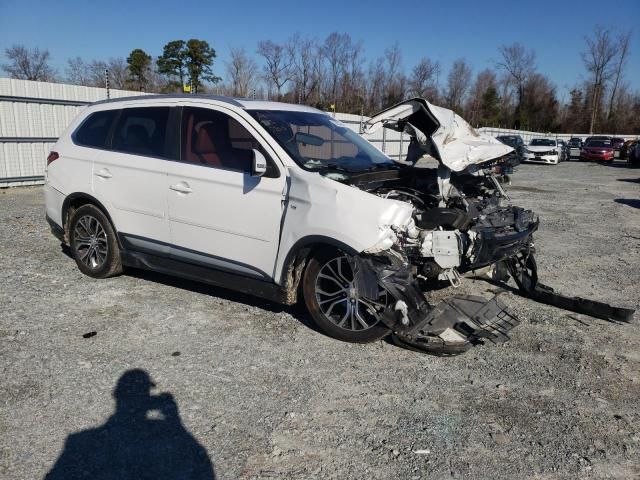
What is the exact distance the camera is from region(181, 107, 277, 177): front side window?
4637 millimetres

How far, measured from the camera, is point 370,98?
4881 centimetres

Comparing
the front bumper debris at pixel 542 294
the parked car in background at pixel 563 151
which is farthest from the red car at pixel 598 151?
the front bumper debris at pixel 542 294

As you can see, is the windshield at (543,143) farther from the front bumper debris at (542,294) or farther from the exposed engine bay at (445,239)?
the exposed engine bay at (445,239)

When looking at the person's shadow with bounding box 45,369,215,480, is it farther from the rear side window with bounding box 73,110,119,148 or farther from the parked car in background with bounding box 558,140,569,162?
the parked car in background with bounding box 558,140,569,162

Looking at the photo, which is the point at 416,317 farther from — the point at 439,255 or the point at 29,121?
the point at 29,121

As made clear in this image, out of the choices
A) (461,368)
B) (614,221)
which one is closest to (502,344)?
(461,368)

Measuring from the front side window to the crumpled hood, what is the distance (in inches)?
47.2

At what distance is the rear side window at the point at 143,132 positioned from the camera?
515 cm

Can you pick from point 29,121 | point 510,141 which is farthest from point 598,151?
point 29,121

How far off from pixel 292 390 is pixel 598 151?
34.5m

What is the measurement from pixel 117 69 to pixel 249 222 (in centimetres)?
4713

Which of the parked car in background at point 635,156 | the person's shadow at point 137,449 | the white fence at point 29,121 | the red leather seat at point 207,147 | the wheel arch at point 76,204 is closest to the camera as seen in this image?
the person's shadow at point 137,449

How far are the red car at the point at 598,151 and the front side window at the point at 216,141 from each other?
3339cm

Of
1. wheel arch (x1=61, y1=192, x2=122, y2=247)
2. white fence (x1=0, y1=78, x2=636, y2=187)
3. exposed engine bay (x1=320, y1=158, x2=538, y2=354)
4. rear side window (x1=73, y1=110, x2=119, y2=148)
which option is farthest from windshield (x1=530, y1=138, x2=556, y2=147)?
wheel arch (x1=61, y1=192, x2=122, y2=247)
